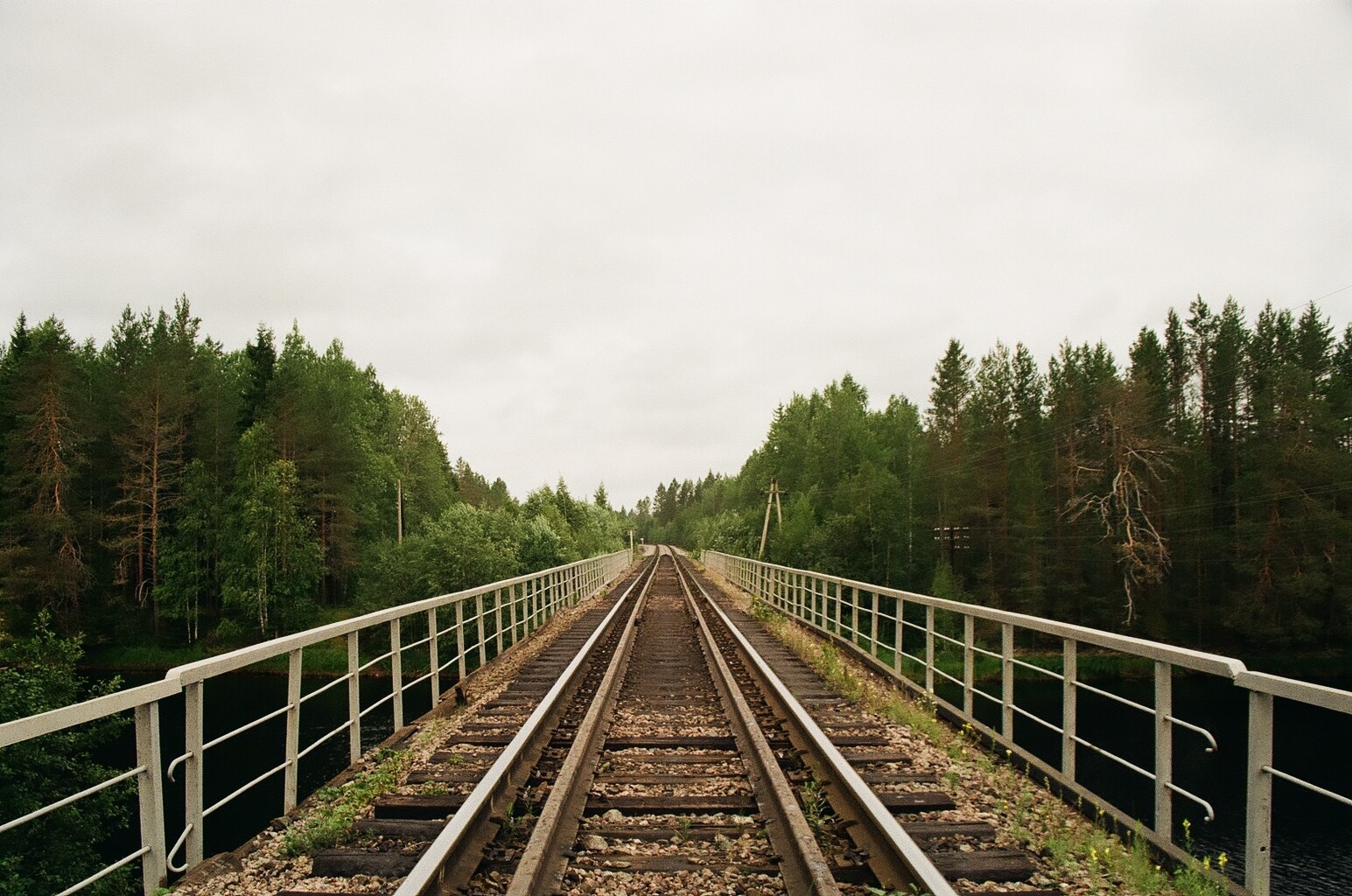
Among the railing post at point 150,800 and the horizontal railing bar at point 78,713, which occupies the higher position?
the horizontal railing bar at point 78,713

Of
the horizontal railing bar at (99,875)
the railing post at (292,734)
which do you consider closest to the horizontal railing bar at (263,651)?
the railing post at (292,734)

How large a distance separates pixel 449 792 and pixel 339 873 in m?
1.10

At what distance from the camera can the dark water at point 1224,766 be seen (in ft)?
53.0

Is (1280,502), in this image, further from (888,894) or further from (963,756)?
(888,894)

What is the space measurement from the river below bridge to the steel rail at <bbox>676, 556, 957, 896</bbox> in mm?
11070

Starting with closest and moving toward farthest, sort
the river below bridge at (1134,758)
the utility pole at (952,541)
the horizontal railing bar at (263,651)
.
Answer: the horizontal railing bar at (263,651) → the river below bridge at (1134,758) → the utility pole at (952,541)

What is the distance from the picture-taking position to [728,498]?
331 feet

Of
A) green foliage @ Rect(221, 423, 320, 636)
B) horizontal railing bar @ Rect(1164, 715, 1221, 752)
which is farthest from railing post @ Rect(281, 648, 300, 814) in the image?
green foliage @ Rect(221, 423, 320, 636)

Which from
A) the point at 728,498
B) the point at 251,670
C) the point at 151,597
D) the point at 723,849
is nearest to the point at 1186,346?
the point at 723,849

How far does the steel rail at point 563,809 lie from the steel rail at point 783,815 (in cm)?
113

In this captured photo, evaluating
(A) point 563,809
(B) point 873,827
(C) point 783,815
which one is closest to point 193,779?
(A) point 563,809

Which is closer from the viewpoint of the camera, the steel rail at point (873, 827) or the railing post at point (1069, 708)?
the steel rail at point (873, 827)

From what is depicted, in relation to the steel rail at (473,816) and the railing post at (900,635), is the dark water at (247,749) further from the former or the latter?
the railing post at (900,635)

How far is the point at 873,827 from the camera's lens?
4.07 m
